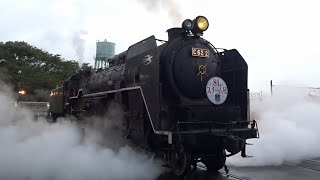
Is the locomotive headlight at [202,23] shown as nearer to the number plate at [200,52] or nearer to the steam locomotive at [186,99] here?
the steam locomotive at [186,99]

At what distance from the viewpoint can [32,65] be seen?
133ft

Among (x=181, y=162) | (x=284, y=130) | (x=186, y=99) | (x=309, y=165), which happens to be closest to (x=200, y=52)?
(x=186, y=99)

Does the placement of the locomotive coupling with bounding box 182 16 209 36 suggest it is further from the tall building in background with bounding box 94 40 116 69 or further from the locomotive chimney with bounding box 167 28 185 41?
the tall building in background with bounding box 94 40 116 69

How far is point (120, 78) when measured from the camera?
931 cm

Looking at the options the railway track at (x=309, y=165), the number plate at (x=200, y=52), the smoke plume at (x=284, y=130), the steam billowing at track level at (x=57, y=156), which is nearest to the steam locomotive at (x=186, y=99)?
the number plate at (x=200, y=52)

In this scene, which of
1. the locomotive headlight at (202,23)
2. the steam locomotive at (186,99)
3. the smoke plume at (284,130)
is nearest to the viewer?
the steam locomotive at (186,99)

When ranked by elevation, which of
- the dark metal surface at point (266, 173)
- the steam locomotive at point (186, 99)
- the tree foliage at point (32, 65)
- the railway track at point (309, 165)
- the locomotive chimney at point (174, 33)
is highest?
the tree foliage at point (32, 65)

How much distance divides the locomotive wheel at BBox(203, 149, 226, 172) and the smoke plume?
109cm

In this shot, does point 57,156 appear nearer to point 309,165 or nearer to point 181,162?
point 181,162

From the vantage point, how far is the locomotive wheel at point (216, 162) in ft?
26.7

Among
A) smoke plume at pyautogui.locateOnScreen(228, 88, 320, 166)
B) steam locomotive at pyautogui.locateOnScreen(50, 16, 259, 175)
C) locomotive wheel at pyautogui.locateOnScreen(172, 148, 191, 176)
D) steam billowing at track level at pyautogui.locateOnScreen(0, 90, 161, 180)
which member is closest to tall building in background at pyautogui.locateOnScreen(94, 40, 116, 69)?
smoke plume at pyautogui.locateOnScreen(228, 88, 320, 166)

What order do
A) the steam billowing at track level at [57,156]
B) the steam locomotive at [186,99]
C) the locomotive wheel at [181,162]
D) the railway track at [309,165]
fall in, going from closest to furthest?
the locomotive wheel at [181,162] → the steam locomotive at [186,99] → the steam billowing at track level at [57,156] → the railway track at [309,165]

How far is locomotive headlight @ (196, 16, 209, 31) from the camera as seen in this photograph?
26.2 feet

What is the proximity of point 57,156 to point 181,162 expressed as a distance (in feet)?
8.91
